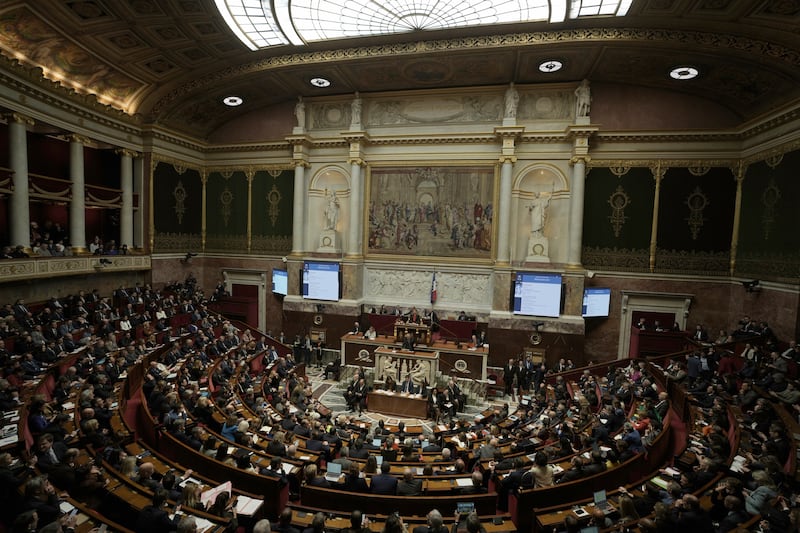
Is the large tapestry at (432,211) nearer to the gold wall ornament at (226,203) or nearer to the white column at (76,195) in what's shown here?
the gold wall ornament at (226,203)

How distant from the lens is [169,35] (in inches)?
605

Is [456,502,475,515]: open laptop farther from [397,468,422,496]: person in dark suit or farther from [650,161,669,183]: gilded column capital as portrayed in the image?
[650,161,669,183]: gilded column capital

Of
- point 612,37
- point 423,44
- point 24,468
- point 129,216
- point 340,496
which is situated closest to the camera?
point 24,468

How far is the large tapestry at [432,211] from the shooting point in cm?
1988

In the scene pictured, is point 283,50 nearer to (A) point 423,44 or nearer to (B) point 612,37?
(A) point 423,44

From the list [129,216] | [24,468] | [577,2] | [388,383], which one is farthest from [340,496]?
[129,216]

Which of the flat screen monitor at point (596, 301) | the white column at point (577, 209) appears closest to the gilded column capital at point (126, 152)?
the white column at point (577, 209)

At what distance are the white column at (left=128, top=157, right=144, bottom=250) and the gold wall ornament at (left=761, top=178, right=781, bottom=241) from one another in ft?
89.1

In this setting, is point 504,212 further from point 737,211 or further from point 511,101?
point 737,211

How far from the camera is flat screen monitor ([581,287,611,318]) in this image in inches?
719

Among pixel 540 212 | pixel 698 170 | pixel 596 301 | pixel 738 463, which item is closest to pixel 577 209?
pixel 540 212

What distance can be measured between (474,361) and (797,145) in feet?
44.6

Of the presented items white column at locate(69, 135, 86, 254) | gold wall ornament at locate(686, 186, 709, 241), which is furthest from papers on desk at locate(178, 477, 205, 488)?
gold wall ornament at locate(686, 186, 709, 241)

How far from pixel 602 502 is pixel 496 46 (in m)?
15.6
